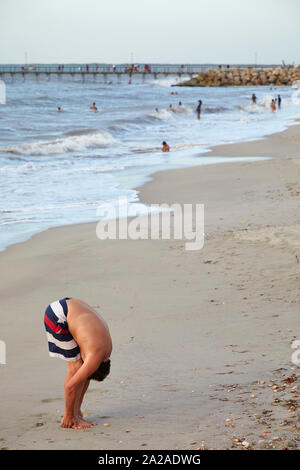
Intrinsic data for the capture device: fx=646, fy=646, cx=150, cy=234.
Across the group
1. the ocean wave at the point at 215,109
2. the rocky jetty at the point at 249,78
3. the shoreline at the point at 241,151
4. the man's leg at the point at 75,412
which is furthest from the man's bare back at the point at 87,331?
the rocky jetty at the point at 249,78

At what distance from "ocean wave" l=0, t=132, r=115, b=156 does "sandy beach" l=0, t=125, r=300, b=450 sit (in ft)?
46.0

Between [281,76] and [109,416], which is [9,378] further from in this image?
[281,76]

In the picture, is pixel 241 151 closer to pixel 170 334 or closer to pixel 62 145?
pixel 62 145

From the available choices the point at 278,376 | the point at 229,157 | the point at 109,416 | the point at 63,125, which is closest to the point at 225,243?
the point at 278,376

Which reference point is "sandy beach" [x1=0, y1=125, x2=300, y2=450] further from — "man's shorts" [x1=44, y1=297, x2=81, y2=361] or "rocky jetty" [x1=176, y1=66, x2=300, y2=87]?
"rocky jetty" [x1=176, y1=66, x2=300, y2=87]

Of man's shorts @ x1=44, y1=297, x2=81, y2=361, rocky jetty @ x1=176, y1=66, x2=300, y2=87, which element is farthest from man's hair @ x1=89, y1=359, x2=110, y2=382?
rocky jetty @ x1=176, y1=66, x2=300, y2=87

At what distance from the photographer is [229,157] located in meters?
19.8

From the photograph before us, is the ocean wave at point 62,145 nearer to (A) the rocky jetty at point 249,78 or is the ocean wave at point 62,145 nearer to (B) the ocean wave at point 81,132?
(B) the ocean wave at point 81,132

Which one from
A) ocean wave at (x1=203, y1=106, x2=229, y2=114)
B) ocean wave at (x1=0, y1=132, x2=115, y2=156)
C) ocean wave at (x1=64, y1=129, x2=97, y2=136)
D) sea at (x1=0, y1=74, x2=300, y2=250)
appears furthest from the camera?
ocean wave at (x1=203, y1=106, x2=229, y2=114)

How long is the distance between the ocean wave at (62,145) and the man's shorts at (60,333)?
20.6 meters

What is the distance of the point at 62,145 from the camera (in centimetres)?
2538

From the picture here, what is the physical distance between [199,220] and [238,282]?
3.57 m

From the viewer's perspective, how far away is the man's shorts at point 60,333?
13.0 ft

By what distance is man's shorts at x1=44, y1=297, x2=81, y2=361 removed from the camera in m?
3.95
